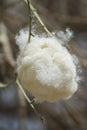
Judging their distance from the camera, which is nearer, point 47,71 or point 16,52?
point 47,71

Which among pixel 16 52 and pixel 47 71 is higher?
pixel 47 71

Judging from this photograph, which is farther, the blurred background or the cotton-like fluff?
the blurred background

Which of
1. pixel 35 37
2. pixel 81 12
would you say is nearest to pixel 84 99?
pixel 81 12

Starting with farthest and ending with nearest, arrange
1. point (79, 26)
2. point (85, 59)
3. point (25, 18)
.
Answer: point (79, 26) < point (25, 18) < point (85, 59)

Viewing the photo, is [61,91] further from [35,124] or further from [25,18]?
[35,124]

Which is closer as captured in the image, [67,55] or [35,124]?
[67,55]
